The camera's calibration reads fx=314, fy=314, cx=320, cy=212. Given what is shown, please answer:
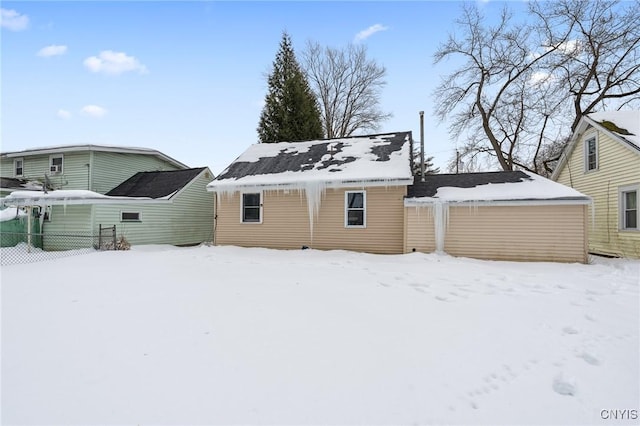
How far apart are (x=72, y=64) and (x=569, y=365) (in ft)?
47.8

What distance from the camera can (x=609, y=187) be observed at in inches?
423

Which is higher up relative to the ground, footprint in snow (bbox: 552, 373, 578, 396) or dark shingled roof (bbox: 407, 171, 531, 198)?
dark shingled roof (bbox: 407, 171, 531, 198)

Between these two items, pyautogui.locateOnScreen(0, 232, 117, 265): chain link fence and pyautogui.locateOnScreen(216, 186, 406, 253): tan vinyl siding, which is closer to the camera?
pyautogui.locateOnScreen(216, 186, 406, 253): tan vinyl siding

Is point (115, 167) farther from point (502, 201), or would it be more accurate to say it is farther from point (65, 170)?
point (502, 201)

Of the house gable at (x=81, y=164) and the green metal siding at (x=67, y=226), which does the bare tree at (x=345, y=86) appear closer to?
the house gable at (x=81, y=164)

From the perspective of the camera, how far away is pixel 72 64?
10578 millimetres

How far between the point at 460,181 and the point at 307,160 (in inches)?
221

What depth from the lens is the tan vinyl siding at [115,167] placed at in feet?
51.9

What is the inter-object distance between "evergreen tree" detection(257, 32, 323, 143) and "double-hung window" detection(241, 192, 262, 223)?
37.8ft

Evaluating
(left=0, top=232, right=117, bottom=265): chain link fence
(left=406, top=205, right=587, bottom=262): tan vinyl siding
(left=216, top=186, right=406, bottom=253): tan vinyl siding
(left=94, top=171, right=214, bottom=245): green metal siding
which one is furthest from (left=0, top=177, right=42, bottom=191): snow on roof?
(left=406, top=205, right=587, bottom=262): tan vinyl siding

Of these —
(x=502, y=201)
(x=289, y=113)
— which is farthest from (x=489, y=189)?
(x=289, y=113)

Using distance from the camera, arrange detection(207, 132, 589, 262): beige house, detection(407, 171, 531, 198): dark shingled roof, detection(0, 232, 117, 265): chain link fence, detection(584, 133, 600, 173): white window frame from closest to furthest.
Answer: detection(207, 132, 589, 262): beige house → detection(407, 171, 531, 198): dark shingled roof → detection(0, 232, 117, 265): chain link fence → detection(584, 133, 600, 173): white window frame

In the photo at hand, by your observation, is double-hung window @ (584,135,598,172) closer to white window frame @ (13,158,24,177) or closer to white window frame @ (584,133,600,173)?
white window frame @ (584,133,600,173)

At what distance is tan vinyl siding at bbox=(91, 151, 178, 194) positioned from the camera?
1580 cm
